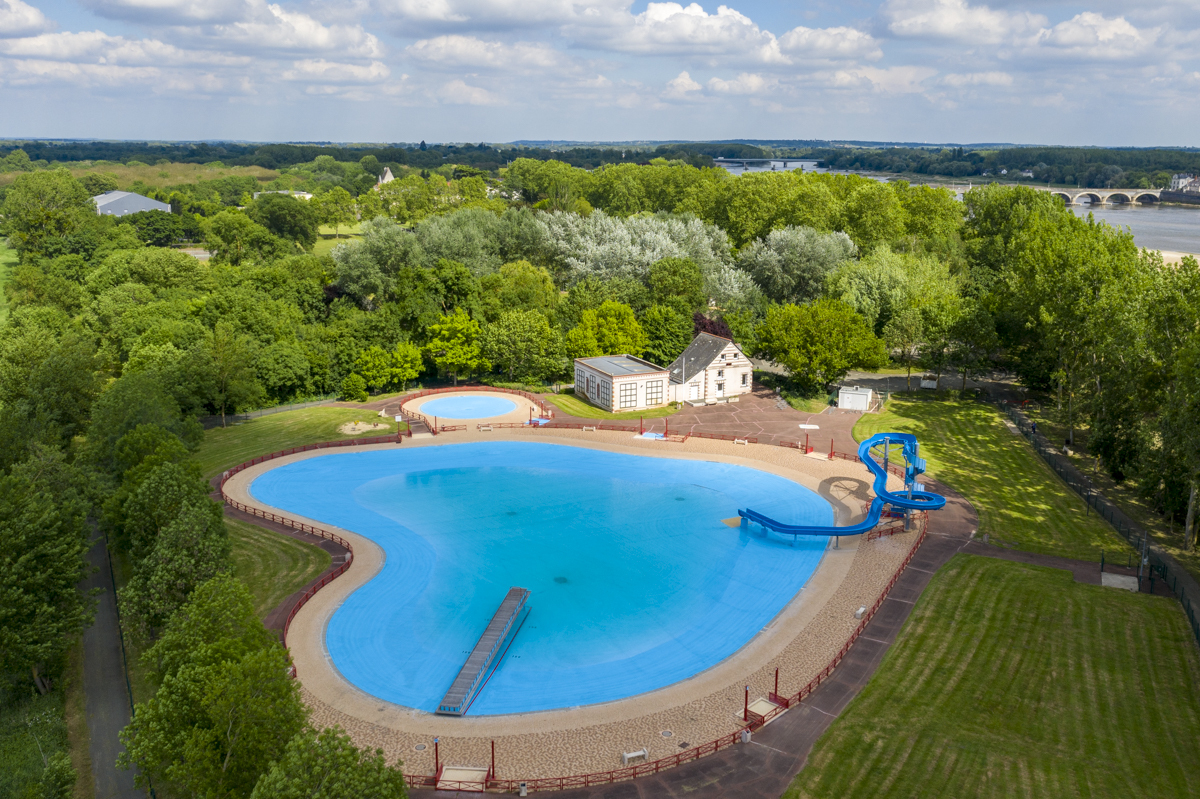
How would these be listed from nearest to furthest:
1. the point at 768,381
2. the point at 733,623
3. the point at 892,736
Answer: the point at 892,736 < the point at 733,623 < the point at 768,381

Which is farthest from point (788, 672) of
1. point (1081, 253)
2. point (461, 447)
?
point (1081, 253)

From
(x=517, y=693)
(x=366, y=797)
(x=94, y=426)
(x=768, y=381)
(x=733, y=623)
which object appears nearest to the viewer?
(x=366, y=797)

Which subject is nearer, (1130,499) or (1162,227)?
(1130,499)

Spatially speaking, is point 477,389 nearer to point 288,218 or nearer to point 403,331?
point 403,331

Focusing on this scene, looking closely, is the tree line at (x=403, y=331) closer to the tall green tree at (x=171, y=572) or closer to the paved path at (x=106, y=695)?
the tall green tree at (x=171, y=572)

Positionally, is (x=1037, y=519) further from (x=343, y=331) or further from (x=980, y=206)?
(x=980, y=206)

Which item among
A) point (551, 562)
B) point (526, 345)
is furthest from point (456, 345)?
point (551, 562)
